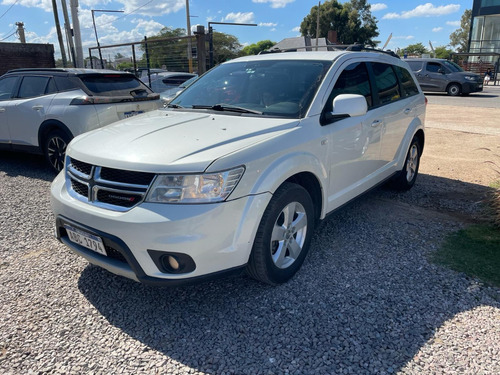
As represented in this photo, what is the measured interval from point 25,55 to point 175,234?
21236 millimetres

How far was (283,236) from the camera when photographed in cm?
303

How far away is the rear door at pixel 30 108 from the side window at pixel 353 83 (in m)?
4.63

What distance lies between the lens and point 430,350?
241 cm

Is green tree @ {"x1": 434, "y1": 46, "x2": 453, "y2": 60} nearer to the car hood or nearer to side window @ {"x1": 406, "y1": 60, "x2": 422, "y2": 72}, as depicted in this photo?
side window @ {"x1": 406, "y1": 60, "x2": 422, "y2": 72}

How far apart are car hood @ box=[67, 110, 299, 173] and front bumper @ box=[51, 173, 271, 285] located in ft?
0.94

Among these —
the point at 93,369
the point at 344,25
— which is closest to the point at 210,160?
the point at 93,369

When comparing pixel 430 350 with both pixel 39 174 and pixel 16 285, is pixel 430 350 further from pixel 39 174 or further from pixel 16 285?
pixel 39 174

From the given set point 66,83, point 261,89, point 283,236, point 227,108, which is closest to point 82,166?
point 227,108

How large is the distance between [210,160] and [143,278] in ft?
2.84

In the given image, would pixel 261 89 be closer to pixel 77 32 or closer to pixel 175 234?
pixel 175 234

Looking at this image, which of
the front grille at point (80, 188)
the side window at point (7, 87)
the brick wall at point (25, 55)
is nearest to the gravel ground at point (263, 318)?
the front grille at point (80, 188)

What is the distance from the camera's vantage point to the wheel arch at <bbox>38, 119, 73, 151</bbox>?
5855 mm

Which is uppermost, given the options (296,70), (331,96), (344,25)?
(344,25)

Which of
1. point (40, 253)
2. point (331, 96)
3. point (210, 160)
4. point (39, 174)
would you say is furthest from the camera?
point (39, 174)
